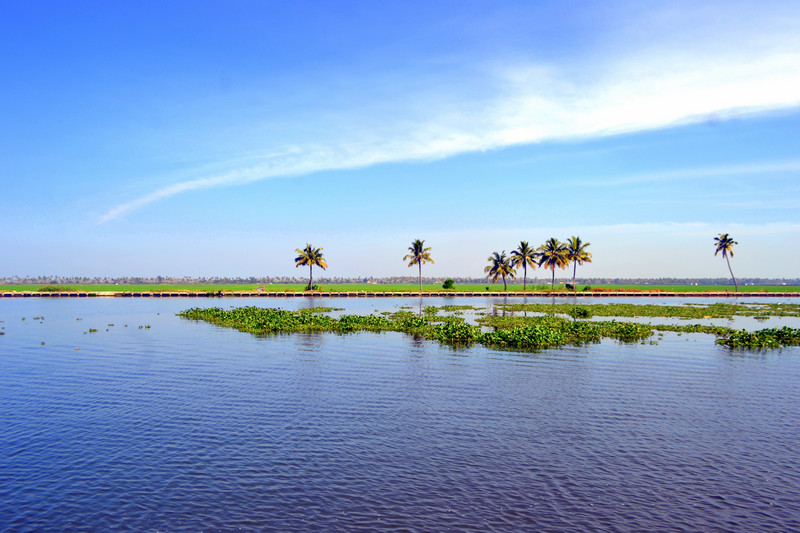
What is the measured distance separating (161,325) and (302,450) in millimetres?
49008

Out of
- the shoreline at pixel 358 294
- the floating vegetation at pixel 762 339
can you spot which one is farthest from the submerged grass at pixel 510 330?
the shoreline at pixel 358 294

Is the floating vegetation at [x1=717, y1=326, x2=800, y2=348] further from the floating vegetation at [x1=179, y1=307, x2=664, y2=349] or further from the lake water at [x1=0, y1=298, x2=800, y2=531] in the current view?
the lake water at [x1=0, y1=298, x2=800, y2=531]

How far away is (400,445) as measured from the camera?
1770cm

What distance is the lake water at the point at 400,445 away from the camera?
42.5 feet

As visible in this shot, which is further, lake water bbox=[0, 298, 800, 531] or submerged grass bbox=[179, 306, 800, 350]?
submerged grass bbox=[179, 306, 800, 350]

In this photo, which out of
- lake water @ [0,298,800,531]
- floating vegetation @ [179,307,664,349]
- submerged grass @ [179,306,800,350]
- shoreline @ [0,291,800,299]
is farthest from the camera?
shoreline @ [0,291,800,299]

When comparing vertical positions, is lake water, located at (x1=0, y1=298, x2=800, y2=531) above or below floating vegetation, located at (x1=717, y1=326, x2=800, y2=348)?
below

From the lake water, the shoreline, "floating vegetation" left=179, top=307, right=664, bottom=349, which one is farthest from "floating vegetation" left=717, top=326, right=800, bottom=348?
the shoreline

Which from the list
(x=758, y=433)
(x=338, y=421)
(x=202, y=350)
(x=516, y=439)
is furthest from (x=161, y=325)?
(x=758, y=433)

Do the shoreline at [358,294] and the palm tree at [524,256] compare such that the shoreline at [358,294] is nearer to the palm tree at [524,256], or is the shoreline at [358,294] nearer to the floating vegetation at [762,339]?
the palm tree at [524,256]

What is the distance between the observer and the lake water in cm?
1295

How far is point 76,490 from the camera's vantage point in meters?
14.2

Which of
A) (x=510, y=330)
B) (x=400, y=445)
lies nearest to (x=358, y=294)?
(x=510, y=330)

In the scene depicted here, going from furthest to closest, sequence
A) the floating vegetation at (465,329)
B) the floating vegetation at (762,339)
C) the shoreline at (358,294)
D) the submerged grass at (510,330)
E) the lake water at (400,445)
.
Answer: the shoreline at (358,294), the floating vegetation at (465,329), the submerged grass at (510,330), the floating vegetation at (762,339), the lake water at (400,445)
